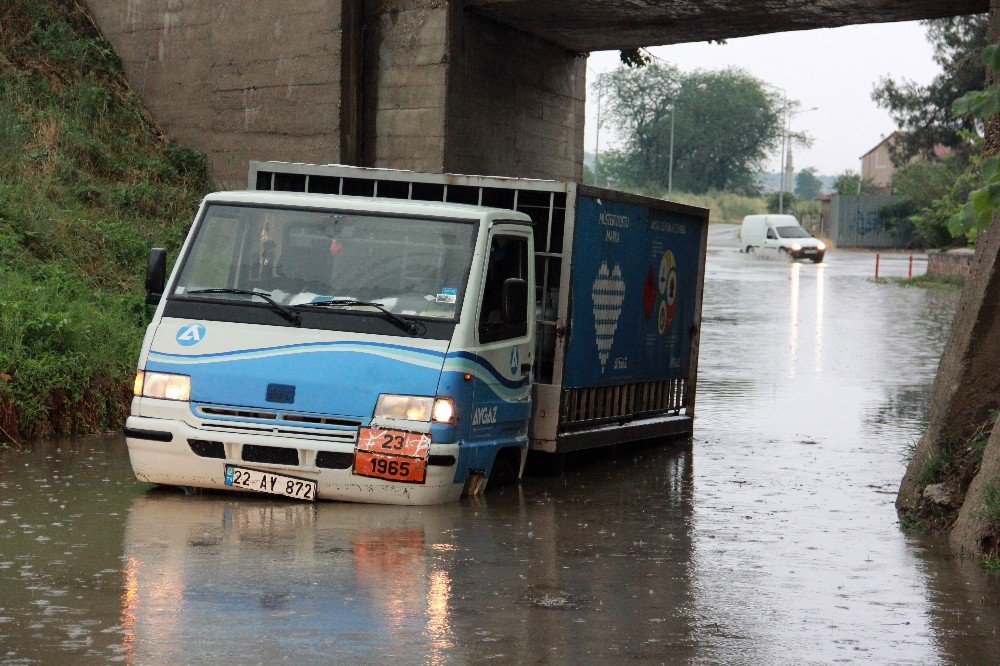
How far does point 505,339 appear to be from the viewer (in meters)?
9.88

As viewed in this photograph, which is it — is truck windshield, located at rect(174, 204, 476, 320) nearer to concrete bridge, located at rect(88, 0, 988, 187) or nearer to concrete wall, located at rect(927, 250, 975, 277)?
concrete bridge, located at rect(88, 0, 988, 187)

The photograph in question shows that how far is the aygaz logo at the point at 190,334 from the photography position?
29.9 ft

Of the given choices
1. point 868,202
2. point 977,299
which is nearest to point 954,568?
point 977,299

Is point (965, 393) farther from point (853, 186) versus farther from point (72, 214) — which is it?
point (853, 186)

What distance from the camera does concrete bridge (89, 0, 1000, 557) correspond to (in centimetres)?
1800

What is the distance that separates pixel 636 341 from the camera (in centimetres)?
1267

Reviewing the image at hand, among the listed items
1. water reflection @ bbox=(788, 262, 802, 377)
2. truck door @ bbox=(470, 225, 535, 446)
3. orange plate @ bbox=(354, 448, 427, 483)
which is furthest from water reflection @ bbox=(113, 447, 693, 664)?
water reflection @ bbox=(788, 262, 802, 377)

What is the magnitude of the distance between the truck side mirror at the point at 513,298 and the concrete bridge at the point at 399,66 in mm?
8321

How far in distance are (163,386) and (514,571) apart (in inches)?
104

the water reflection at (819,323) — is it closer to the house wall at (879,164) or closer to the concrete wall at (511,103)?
the concrete wall at (511,103)

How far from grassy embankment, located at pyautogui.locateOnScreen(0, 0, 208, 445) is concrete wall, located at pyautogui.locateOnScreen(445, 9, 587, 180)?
3.95 metres

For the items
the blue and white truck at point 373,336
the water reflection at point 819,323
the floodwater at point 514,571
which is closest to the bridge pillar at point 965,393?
the floodwater at point 514,571

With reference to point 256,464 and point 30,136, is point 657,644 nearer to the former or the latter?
point 256,464

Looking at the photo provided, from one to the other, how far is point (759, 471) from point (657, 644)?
583cm
